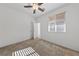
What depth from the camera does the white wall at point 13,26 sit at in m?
0.79

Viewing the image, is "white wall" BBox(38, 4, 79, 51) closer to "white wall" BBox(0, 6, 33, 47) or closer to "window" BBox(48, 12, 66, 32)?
"window" BBox(48, 12, 66, 32)

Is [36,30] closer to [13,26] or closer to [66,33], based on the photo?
[13,26]

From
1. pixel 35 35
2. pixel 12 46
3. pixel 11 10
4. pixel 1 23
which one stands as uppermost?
pixel 11 10

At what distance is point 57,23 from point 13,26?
566 mm

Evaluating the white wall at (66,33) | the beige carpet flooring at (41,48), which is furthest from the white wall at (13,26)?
the white wall at (66,33)

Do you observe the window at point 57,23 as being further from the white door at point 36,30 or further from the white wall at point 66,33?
the white door at point 36,30

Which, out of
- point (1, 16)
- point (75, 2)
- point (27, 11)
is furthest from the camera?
point (27, 11)

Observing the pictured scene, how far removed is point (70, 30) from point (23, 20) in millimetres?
653

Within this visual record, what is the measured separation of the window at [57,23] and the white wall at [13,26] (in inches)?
11.2

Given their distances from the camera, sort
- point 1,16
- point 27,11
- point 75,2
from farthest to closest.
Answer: point 27,11 < point 1,16 < point 75,2

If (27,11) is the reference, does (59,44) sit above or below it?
below

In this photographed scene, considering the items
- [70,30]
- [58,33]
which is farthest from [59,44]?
[70,30]

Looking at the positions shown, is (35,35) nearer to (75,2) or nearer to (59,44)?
(59,44)

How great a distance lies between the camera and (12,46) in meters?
0.83
